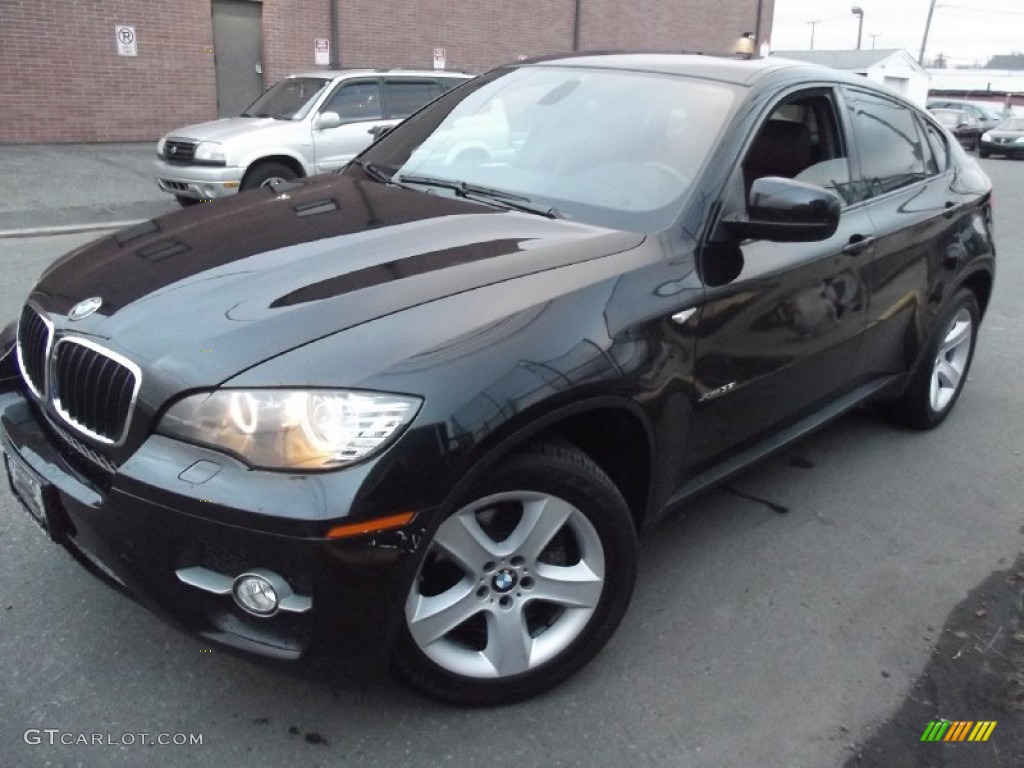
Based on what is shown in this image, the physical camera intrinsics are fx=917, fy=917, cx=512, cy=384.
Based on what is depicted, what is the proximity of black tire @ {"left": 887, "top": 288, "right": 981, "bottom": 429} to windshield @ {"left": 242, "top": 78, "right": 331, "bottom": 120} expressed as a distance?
7930 mm

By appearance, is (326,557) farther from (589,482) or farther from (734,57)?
(734,57)

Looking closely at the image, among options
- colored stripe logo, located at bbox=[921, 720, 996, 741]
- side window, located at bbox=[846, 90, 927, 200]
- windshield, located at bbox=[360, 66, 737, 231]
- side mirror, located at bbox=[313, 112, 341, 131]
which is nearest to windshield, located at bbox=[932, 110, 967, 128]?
side mirror, located at bbox=[313, 112, 341, 131]

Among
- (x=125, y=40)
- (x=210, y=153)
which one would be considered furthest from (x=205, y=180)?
(x=125, y=40)

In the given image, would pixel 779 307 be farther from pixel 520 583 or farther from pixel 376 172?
pixel 376 172

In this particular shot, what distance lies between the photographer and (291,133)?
1031 cm

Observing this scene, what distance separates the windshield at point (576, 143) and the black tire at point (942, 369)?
1.91 m

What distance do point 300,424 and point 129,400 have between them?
18.3 inches

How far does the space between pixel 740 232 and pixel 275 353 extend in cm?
153

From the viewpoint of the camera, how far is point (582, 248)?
2.69 meters

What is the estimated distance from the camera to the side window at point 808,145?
3.40 meters

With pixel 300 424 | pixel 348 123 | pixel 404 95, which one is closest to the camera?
pixel 300 424

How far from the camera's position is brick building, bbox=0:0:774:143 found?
567 inches

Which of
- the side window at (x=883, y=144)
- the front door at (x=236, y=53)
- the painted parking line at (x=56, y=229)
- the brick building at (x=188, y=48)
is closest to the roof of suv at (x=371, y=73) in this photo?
the painted parking line at (x=56, y=229)

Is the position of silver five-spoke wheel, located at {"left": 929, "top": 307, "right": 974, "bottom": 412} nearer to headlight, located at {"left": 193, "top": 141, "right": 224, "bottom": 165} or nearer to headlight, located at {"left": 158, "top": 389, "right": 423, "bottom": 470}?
headlight, located at {"left": 158, "top": 389, "right": 423, "bottom": 470}
